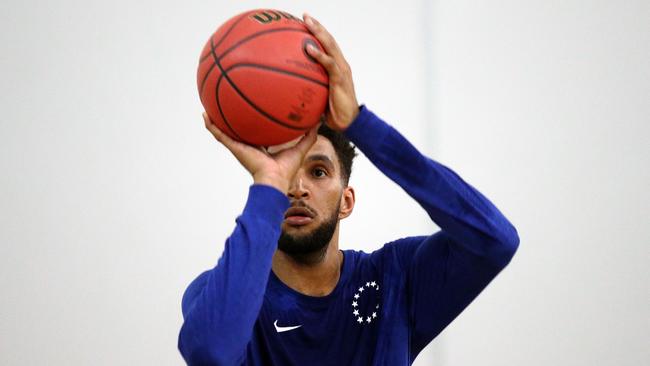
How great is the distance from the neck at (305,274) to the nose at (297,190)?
136 mm

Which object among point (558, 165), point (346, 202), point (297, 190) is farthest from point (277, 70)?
point (558, 165)

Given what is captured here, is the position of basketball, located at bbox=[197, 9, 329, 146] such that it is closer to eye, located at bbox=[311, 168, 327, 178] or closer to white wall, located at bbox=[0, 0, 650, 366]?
eye, located at bbox=[311, 168, 327, 178]

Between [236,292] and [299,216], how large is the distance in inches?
13.7

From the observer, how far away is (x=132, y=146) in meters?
2.44

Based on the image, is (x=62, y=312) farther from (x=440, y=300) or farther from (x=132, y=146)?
(x=440, y=300)

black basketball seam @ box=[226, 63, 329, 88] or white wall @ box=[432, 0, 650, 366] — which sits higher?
→ black basketball seam @ box=[226, 63, 329, 88]

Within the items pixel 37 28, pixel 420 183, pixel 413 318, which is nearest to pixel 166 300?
pixel 37 28

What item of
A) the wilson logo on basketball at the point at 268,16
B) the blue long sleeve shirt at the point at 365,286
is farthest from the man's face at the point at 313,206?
the wilson logo on basketball at the point at 268,16

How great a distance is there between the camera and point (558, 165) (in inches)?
104

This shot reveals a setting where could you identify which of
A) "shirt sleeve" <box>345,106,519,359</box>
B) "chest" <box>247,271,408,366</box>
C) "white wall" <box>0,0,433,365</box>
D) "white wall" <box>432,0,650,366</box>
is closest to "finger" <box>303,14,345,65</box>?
"shirt sleeve" <box>345,106,519,359</box>

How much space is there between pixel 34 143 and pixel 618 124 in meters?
2.41

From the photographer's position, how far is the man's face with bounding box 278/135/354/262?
129 centimetres

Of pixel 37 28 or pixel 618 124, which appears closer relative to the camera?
pixel 37 28

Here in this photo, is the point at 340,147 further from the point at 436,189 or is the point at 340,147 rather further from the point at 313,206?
the point at 436,189
